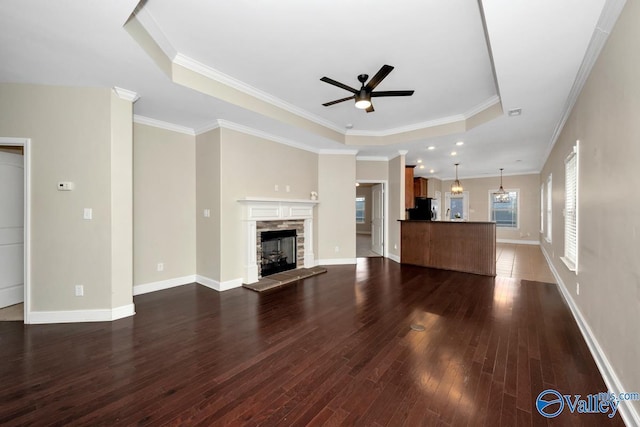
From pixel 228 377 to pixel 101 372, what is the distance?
105 cm

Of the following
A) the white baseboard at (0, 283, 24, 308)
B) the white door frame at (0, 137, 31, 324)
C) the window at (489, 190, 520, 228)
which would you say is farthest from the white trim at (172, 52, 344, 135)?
the window at (489, 190, 520, 228)

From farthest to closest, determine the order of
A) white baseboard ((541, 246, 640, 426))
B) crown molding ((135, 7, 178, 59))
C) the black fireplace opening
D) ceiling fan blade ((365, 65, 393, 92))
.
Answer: the black fireplace opening < ceiling fan blade ((365, 65, 393, 92)) < crown molding ((135, 7, 178, 59)) < white baseboard ((541, 246, 640, 426))

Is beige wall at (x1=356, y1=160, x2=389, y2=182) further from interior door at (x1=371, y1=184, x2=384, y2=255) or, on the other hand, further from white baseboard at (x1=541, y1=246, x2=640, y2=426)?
white baseboard at (x1=541, y1=246, x2=640, y2=426)

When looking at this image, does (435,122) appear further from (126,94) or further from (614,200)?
(126,94)

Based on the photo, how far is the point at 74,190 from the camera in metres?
3.07

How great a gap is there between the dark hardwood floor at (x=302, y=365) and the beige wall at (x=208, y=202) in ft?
2.87

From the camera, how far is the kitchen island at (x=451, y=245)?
17.1ft

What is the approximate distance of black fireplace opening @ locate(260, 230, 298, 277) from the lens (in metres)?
5.06

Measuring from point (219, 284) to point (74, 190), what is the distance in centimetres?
222

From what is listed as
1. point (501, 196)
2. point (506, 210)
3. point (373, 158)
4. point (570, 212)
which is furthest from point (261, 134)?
point (506, 210)

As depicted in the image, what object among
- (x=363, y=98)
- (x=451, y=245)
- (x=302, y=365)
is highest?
(x=363, y=98)

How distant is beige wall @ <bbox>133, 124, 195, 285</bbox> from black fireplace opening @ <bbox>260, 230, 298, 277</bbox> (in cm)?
124

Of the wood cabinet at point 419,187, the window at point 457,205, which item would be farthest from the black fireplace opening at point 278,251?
the window at point 457,205

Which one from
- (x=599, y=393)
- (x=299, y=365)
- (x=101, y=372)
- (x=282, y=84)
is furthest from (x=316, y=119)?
(x=599, y=393)
